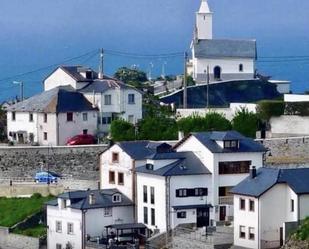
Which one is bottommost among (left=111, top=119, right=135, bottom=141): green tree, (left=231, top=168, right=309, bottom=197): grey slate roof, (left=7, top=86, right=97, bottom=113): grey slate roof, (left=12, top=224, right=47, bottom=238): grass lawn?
(left=12, top=224, right=47, bottom=238): grass lawn

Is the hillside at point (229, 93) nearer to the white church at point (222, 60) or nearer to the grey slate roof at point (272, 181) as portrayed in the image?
the white church at point (222, 60)

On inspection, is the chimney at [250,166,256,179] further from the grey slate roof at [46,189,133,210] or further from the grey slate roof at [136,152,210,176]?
the grey slate roof at [46,189,133,210]

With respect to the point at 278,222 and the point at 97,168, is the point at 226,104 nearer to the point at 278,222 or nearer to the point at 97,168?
the point at 97,168

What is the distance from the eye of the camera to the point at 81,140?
50.5 m

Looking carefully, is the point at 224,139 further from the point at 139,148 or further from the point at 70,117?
the point at 70,117

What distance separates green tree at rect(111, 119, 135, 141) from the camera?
49688mm

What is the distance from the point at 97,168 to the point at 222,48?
15505mm

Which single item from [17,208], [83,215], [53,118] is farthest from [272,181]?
[53,118]

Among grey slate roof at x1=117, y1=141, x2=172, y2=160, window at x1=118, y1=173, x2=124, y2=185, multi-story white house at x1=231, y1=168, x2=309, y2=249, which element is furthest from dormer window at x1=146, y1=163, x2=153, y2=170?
multi-story white house at x1=231, y1=168, x2=309, y2=249

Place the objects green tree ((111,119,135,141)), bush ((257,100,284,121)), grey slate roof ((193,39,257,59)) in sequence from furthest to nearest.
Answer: grey slate roof ((193,39,257,59)) < bush ((257,100,284,121)) < green tree ((111,119,135,141))

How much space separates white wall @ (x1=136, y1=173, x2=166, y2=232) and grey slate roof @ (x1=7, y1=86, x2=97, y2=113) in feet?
29.8

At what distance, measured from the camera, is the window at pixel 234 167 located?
41.9 meters

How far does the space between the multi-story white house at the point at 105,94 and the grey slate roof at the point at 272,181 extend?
513 inches

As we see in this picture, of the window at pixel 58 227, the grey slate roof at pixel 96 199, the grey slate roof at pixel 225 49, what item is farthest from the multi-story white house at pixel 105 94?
the window at pixel 58 227
